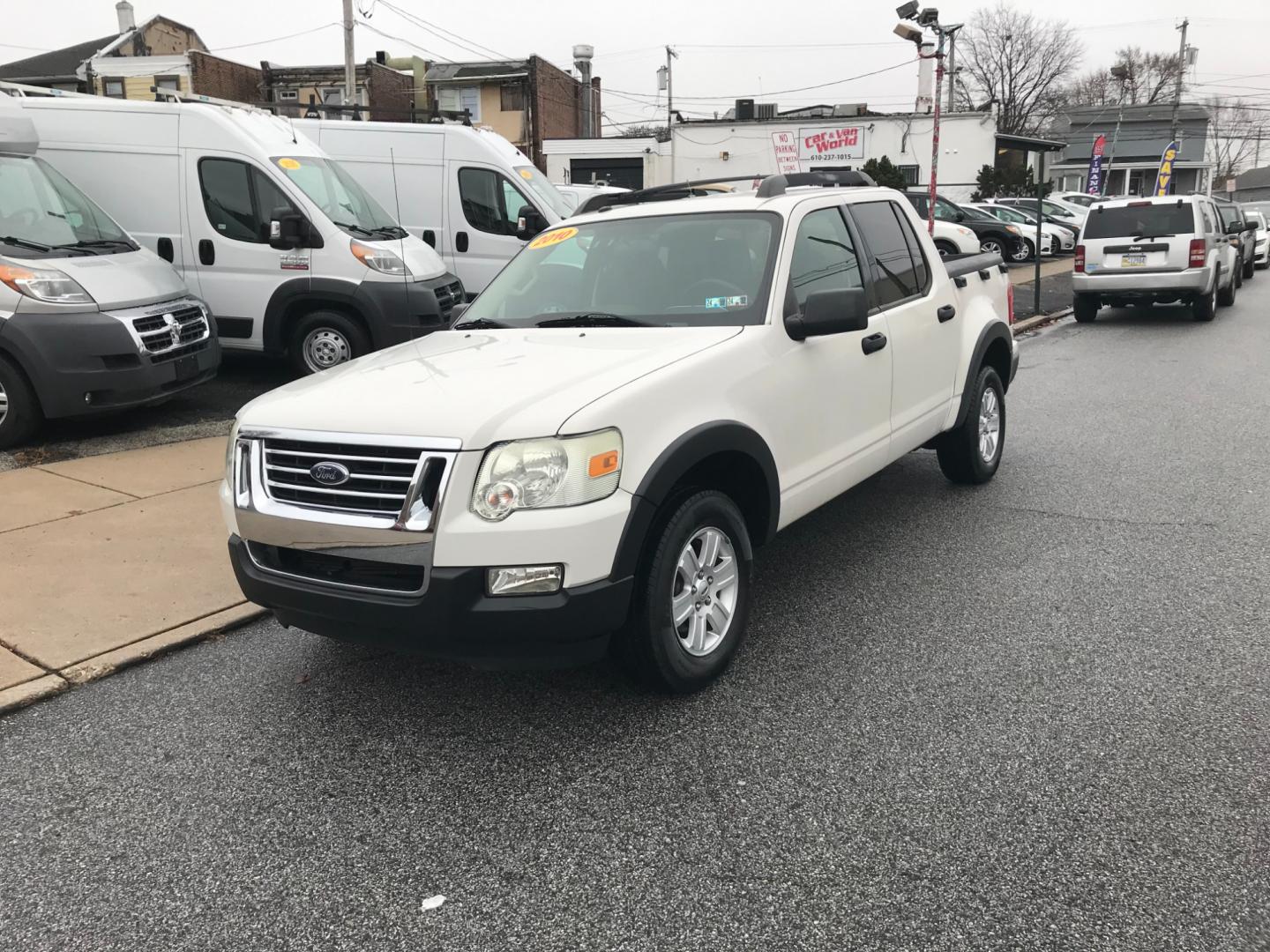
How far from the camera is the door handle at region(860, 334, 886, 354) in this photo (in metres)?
4.73

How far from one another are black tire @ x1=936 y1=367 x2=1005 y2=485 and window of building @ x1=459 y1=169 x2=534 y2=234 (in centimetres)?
719

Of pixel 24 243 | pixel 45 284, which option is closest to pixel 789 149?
pixel 24 243

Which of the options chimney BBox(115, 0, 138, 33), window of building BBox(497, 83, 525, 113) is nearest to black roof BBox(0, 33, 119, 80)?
chimney BBox(115, 0, 138, 33)

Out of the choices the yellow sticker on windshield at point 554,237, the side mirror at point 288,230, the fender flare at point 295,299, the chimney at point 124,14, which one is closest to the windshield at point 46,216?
the side mirror at point 288,230

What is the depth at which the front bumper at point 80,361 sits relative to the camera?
285 inches

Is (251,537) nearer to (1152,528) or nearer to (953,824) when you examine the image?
(953,824)

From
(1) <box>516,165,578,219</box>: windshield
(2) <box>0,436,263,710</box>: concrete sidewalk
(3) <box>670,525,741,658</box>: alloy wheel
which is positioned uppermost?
(1) <box>516,165,578,219</box>: windshield

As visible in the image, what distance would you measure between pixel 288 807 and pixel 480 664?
72 centimetres

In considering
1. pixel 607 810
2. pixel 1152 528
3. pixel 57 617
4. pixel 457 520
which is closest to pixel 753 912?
pixel 607 810

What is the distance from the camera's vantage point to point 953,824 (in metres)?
2.94

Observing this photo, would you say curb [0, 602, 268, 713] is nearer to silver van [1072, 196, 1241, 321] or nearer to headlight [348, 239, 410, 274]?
headlight [348, 239, 410, 274]

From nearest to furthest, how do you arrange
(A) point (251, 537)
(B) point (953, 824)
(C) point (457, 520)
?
(B) point (953, 824), (C) point (457, 520), (A) point (251, 537)

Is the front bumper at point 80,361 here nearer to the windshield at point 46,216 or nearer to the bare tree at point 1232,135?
the windshield at point 46,216

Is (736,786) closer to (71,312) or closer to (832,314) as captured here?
(832,314)
